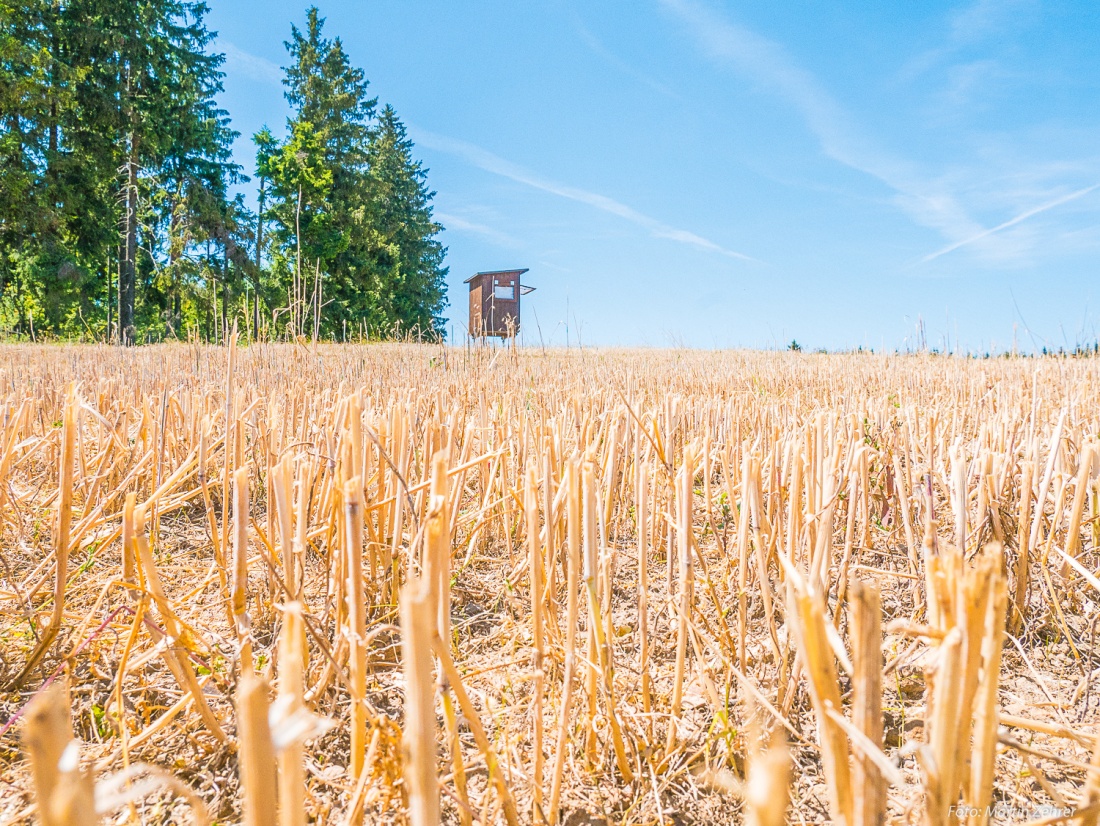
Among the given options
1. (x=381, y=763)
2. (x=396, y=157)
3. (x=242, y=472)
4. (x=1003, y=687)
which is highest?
(x=396, y=157)

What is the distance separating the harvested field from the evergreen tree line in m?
12.0

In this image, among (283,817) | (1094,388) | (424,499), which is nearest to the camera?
(283,817)

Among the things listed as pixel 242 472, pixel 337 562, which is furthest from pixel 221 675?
pixel 242 472

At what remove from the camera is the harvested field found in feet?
1.69

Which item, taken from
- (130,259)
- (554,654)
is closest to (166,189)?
(130,259)

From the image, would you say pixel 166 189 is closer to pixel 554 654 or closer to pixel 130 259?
pixel 130 259

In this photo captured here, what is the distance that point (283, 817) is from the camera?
0.50 m

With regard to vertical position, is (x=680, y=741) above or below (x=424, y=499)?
below

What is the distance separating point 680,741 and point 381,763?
0.55m

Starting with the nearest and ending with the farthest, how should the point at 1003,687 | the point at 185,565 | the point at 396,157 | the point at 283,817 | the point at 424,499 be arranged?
1. the point at 283,817
2. the point at 1003,687
3. the point at 424,499
4. the point at 185,565
5. the point at 396,157

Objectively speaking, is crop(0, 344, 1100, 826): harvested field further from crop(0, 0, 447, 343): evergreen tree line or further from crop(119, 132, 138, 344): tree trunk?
crop(119, 132, 138, 344): tree trunk

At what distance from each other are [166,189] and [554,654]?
23.2 m

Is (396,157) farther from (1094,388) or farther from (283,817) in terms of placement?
(283,817)

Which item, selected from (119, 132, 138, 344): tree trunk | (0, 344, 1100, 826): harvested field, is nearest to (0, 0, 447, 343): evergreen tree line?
(119, 132, 138, 344): tree trunk
